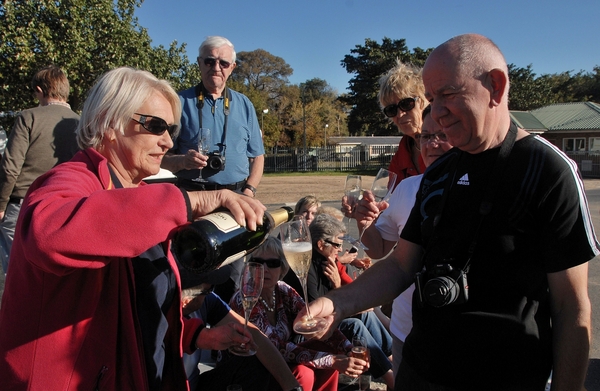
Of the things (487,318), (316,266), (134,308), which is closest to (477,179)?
(487,318)

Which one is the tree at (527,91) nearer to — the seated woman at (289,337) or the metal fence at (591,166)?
the metal fence at (591,166)

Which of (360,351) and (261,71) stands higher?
(261,71)

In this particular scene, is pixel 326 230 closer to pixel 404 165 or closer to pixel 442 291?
pixel 404 165

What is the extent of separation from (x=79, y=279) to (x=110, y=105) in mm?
678

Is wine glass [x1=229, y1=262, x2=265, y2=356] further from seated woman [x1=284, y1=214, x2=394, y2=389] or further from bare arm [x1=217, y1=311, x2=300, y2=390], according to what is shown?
seated woman [x1=284, y1=214, x2=394, y2=389]

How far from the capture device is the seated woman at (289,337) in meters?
3.33

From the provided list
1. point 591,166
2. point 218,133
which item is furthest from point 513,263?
point 591,166

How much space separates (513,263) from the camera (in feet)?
5.26

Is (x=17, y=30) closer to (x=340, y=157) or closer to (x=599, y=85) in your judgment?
(x=340, y=157)

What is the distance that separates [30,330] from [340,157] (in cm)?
4557

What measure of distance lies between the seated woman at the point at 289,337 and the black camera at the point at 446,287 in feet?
5.98

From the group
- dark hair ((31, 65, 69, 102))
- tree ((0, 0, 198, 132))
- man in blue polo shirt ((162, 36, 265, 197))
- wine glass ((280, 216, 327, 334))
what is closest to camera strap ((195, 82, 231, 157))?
man in blue polo shirt ((162, 36, 265, 197))

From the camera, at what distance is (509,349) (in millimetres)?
1613

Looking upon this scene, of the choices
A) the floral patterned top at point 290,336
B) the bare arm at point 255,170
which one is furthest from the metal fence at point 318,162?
the floral patterned top at point 290,336
